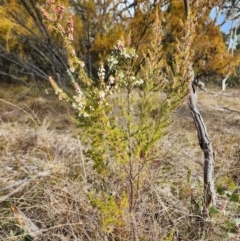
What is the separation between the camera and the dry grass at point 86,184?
1.74m

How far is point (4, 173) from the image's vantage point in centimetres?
246

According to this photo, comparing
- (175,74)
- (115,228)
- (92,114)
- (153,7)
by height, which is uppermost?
(153,7)

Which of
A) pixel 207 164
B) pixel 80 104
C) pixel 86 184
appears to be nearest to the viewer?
pixel 80 104

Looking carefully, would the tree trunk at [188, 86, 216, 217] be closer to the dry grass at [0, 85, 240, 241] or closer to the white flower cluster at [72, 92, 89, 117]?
the dry grass at [0, 85, 240, 241]

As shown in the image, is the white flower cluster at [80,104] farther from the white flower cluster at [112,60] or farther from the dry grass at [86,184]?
the dry grass at [86,184]

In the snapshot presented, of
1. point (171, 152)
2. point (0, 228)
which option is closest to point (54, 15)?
point (0, 228)

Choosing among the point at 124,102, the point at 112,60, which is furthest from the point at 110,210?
the point at 112,60

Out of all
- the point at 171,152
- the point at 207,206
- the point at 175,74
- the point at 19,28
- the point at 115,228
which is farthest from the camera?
the point at 19,28

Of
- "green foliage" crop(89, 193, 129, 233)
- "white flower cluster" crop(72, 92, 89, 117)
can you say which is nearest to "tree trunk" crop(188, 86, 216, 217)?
"green foliage" crop(89, 193, 129, 233)

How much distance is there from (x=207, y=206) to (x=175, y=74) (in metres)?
0.78

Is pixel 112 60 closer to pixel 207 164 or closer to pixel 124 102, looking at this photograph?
pixel 124 102

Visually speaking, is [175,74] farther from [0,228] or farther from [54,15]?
[0,228]

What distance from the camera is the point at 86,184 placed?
2119 mm

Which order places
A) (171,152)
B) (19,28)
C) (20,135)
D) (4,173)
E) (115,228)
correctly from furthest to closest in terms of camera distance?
(19,28)
(20,135)
(171,152)
(4,173)
(115,228)
